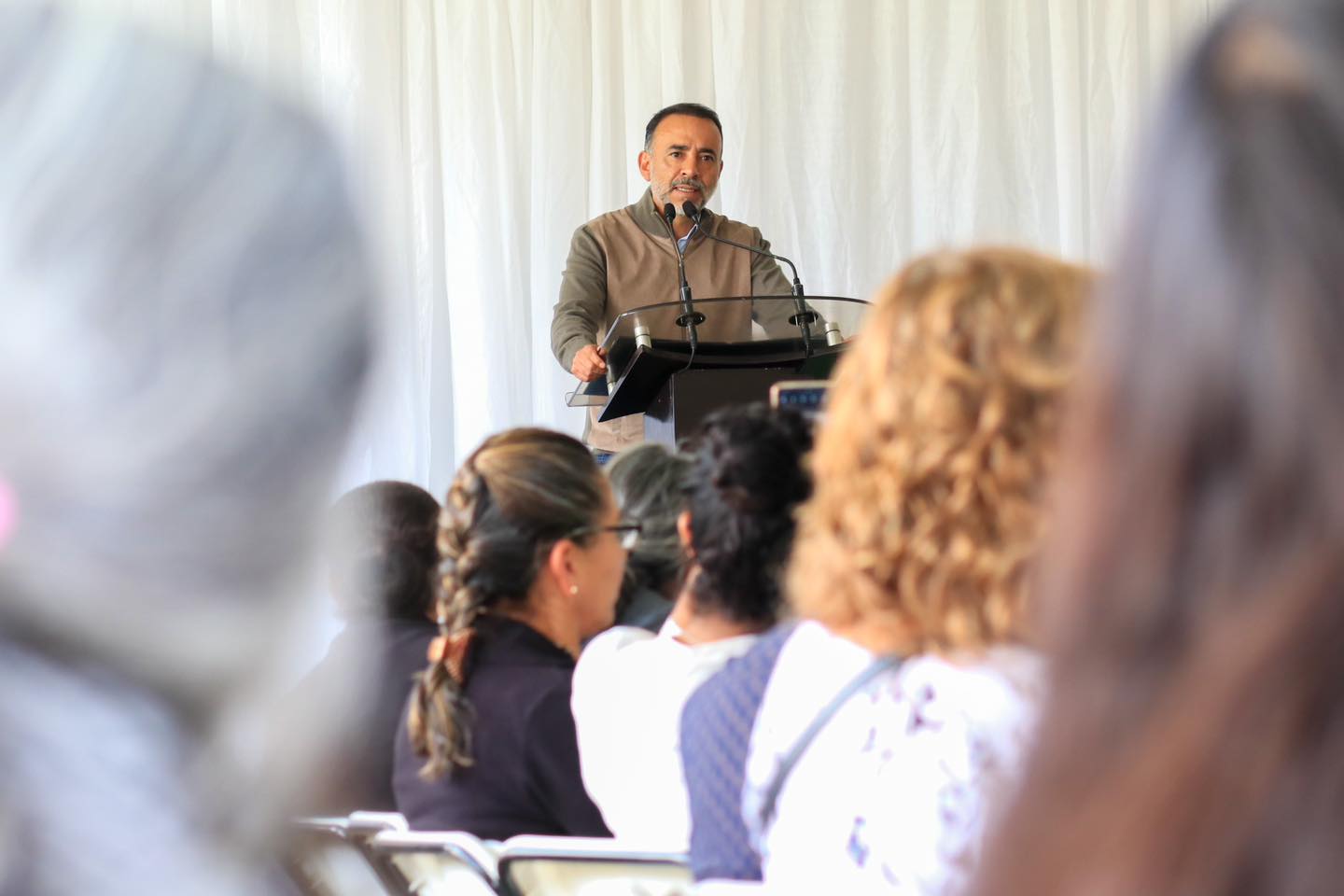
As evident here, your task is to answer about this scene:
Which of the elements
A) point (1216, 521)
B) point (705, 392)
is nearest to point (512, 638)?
point (705, 392)

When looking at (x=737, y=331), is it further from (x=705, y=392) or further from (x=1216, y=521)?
(x=1216, y=521)

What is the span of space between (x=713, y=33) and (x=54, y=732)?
520 cm

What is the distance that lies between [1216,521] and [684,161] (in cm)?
417

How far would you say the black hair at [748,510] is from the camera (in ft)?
5.85

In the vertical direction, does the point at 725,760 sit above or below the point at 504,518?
below

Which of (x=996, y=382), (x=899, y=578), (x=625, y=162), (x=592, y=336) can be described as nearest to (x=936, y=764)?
(x=899, y=578)

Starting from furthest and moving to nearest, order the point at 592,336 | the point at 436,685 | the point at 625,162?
1. the point at 625,162
2. the point at 592,336
3. the point at 436,685

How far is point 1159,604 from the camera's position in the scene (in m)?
0.41

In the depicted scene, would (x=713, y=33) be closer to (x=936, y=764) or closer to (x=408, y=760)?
(x=408, y=760)

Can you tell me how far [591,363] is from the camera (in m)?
3.56

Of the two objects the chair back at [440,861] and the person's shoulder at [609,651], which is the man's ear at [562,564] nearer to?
the person's shoulder at [609,651]

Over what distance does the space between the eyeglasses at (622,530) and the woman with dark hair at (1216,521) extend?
161 cm

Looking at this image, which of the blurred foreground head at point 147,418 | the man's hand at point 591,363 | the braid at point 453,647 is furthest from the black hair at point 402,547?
the blurred foreground head at point 147,418

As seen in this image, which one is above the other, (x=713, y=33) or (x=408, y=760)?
(x=713, y=33)
